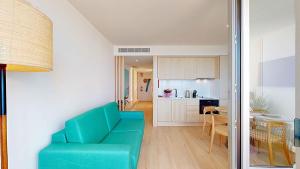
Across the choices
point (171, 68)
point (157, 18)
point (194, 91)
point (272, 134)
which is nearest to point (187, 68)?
point (171, 68)

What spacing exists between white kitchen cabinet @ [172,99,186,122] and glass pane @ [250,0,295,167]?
10.1 ft

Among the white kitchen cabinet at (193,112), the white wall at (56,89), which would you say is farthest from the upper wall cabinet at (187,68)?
the white wall at (56,89)

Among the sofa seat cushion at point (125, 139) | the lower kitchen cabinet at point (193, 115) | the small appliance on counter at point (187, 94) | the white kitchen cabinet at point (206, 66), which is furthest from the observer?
the small appliance on counter at point (187, 94)

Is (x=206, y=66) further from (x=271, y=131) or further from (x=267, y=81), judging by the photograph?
(x=267, y=81)

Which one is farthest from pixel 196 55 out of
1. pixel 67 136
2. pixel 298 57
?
pixel 298 57

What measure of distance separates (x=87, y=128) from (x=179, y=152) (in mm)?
1785

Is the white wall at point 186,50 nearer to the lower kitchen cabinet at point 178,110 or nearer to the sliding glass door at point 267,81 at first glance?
the lower kitchen cabinet at point 178,110

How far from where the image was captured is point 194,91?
5.62 m

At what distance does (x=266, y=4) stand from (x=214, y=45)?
9.73ft

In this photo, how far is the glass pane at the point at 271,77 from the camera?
169cm

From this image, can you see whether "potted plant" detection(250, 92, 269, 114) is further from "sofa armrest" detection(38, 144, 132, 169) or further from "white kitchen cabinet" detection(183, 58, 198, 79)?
"white kitchen cabinet" detection(183, 58, 198, 79)

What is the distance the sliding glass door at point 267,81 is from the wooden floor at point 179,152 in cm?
90

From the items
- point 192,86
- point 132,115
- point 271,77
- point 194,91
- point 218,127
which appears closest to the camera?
point 271,77

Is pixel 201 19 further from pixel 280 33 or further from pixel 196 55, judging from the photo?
pixel 196 55
